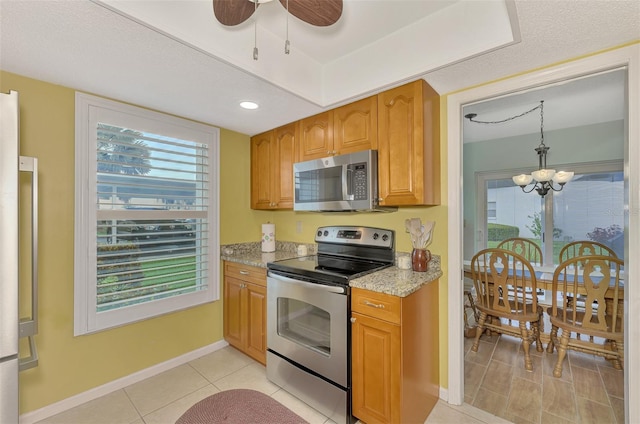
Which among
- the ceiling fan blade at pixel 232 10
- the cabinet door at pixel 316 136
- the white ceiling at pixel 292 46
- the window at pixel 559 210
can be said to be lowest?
the window at pixel 559 210

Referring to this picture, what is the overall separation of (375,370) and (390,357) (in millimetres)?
148

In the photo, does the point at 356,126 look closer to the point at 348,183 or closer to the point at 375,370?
the point at 348,183

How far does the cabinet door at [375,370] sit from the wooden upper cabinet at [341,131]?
4.17 feet

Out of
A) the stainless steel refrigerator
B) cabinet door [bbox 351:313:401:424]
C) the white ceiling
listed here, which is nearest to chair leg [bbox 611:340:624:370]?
cabinet door [bbox 351:313:401:424]

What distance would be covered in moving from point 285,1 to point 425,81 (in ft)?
3.87

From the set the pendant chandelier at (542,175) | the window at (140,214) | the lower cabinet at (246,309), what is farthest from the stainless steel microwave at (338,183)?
the pendant chandelier at (542,175)

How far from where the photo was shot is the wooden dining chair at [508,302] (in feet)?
8.43

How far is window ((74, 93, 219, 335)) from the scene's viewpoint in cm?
203

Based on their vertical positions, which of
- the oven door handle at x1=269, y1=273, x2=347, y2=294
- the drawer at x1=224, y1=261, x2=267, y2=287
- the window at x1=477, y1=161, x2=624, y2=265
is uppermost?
the window at x1=477, y1=161, x2=624, y2=265

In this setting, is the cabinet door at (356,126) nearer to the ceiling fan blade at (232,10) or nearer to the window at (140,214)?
the ceiling fan blade at (232,10)

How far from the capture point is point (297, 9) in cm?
106

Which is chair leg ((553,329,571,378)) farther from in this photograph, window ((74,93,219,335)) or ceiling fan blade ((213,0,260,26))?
ceiling fan blade ((213,0,260,26))

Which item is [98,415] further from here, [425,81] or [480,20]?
[480,20]

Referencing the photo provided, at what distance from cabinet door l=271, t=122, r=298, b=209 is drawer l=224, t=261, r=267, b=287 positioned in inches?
26.5
